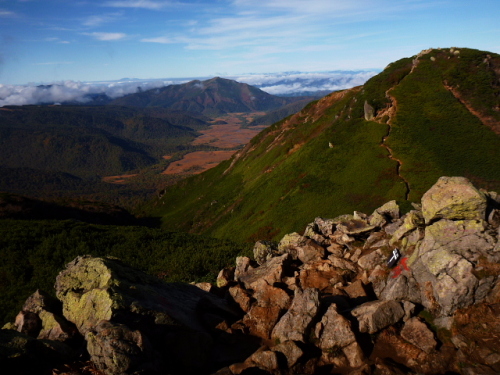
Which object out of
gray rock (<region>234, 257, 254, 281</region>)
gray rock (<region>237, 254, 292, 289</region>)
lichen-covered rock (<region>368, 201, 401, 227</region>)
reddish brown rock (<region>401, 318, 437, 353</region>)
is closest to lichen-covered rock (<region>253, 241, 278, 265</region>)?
gray rock (<region>234, 257, 254, 281</region>)

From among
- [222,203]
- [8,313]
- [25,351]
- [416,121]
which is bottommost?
[222,203]

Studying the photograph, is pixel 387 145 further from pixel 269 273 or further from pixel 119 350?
pixel 119 350

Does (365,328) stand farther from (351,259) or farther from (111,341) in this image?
(111,341)

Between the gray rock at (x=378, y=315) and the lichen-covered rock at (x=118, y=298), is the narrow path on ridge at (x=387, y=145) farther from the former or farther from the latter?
the lichen-covered rock at (x=118, y=298)

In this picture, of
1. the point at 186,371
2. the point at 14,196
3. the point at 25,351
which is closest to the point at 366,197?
the point at 186,371

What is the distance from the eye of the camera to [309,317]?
A: 68.7 feet

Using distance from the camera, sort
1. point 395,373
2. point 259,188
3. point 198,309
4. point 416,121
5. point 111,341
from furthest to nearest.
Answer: point 259,188, point 416,121, point 198,309, point 395,373, point 111,341

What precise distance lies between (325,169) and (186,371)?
7937cm

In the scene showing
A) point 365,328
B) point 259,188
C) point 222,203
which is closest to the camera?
point 365,328

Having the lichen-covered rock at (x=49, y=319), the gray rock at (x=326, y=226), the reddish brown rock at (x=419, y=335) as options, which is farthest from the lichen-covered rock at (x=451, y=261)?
the lichen-covered rock at (x=49, y=319)

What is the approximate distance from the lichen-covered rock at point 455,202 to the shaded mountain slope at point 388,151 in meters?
37.3

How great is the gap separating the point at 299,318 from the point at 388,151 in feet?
240

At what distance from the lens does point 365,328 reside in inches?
813

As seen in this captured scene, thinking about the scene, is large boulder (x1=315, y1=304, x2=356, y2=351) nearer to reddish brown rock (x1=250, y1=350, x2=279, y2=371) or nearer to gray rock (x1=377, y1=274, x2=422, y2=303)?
reddish brown rock (x1=250, y1=350, x2=279, y2=371)
